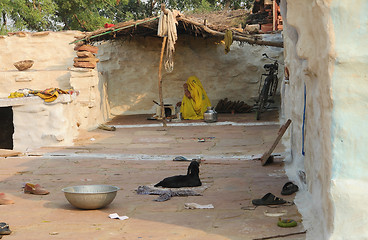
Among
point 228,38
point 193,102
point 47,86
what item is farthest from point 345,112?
point 47,86

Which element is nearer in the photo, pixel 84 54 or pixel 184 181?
pixel 184 181

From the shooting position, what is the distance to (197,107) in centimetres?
1314

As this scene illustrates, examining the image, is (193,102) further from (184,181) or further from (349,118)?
(349,118)

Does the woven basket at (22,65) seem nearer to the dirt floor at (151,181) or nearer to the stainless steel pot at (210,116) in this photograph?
the dirt floor at (151,181)

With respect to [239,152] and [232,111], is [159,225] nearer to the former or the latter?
[239,152]

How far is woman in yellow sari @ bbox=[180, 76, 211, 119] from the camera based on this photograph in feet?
43.2

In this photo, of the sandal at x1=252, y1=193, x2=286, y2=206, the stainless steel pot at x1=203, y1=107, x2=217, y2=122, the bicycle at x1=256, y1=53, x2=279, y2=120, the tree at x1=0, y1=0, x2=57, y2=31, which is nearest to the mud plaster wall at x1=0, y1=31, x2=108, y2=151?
the stainless steel pot at x1=203, y1=107, x2=217, y2=122

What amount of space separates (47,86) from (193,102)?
3.60m

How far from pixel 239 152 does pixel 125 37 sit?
21.2 ft

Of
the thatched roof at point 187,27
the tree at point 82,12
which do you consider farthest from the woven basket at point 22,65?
the tree at point 82,12

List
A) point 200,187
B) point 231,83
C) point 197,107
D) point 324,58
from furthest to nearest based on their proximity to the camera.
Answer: point 231,83 → point 197,107 → point 200,187 → point 324,58

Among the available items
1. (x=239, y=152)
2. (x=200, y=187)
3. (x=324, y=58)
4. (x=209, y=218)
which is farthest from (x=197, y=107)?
(x=324, y=58)

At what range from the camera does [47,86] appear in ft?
42.5

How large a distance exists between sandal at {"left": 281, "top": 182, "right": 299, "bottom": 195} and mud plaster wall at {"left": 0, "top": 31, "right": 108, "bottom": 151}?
5324mm
